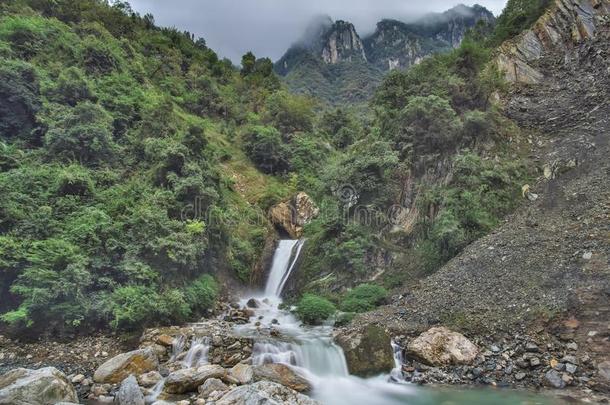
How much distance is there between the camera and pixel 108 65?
89.2ft

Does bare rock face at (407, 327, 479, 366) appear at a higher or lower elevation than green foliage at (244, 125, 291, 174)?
lower

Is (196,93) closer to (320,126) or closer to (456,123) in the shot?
(320,126)

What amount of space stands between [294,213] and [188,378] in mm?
16114

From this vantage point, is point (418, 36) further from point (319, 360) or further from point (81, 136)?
point (319, 360)

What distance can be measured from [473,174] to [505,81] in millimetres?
9834

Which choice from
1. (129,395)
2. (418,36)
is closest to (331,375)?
(129,395)

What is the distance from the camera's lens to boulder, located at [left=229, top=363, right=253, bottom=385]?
1017cm

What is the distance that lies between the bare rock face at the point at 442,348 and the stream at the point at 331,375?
0.74 metres

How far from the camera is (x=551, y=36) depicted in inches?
961

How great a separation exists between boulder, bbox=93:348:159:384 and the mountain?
7617 cm

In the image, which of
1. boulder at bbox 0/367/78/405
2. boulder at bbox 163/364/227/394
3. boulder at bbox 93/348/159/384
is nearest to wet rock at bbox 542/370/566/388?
boulder at bbox 163/364/227/394

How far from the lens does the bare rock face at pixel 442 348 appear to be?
10570mm

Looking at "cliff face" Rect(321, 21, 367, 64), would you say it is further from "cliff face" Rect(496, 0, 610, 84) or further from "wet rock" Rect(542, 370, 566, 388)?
"wet rock" Rect(542, 370, 566, 388)

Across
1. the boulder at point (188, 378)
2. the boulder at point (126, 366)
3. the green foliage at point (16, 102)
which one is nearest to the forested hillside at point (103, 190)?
the green foliage at point (16, 102)
